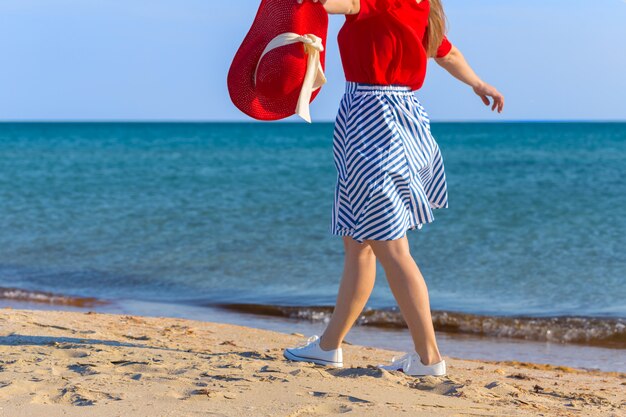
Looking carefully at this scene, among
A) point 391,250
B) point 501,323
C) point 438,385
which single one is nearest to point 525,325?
point 501,323

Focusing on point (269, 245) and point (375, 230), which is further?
point (269, 245)

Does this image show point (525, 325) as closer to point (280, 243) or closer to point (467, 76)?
point (467, 76)

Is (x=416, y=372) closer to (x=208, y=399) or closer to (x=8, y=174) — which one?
(x=208, y=399)

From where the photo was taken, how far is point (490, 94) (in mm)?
3922

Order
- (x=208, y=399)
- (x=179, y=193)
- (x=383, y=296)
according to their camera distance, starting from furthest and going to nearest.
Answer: (x=179, y=193)
(x=383, y=296)
(x=208, y=399)

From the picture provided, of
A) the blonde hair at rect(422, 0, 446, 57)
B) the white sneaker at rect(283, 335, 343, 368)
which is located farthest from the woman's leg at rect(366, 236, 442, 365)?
the blonde hair at rect(422, 0, 446, 57)

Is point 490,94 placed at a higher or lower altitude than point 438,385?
higher

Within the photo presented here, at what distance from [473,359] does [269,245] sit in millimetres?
5874

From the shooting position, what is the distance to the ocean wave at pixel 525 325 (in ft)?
21.3

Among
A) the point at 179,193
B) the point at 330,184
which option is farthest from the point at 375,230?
the point at 330,184

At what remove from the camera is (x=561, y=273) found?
9.09m

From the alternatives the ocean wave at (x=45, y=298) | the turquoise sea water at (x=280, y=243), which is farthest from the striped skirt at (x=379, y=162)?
the ocean wave at (x=45, y=298)

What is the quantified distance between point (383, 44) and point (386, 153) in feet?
1.43

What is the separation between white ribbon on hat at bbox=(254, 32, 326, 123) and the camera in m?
3.38
